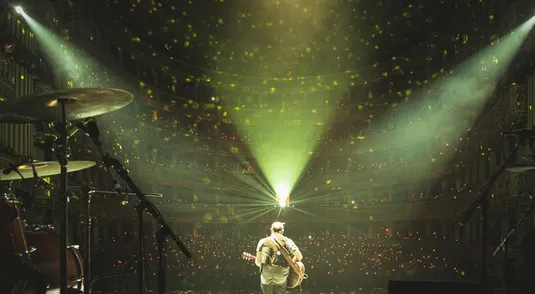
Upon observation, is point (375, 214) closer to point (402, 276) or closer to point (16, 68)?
point (402, 276)

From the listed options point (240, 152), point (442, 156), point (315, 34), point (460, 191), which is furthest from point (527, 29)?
point (240, 152)

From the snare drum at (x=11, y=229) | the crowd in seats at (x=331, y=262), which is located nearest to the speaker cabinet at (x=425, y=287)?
the snare drum at (x=11, y=229)

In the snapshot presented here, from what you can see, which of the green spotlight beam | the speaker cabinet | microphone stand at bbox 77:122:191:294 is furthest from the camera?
the green spotlight beam

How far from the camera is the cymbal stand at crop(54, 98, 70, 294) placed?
253 inches

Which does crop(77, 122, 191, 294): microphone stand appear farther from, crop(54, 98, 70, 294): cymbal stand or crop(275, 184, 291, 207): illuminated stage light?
crop(275, 184, 291, 207): illuminated stage light

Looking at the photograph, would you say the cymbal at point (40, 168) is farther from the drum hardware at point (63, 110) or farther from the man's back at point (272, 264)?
the man's back at point (272, 264)

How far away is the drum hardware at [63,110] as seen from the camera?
6.29m

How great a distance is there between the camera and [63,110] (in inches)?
263

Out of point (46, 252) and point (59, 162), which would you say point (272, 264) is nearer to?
point (46, 252)

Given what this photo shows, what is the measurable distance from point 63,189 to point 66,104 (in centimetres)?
87

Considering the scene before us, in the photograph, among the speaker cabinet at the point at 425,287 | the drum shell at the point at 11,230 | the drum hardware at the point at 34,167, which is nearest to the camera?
the drum shell at the point at 11,230

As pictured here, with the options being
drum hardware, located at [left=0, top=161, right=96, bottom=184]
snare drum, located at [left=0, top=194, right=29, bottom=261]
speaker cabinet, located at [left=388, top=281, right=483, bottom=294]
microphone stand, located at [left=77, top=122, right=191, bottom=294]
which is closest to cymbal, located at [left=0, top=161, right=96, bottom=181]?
drum hardware, located at [left=0, top=161, right=96, bottom=184]

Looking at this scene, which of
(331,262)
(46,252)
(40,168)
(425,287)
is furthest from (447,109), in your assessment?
(46,252)

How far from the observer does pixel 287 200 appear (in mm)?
36312
